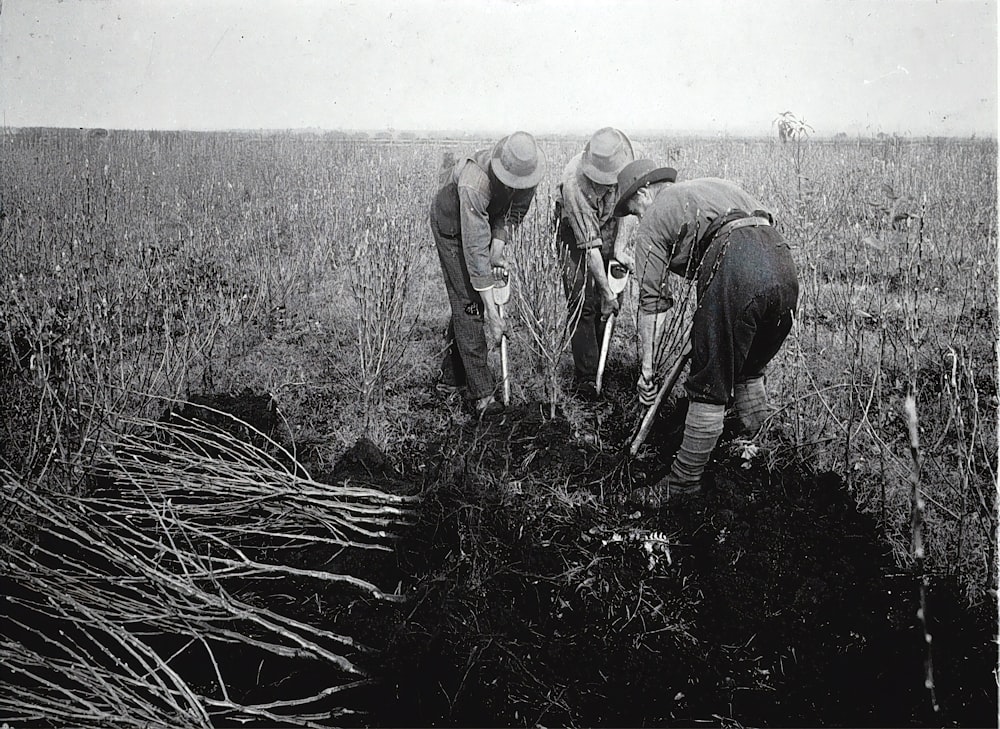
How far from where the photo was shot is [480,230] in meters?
3.59

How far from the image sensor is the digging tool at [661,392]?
2956mm

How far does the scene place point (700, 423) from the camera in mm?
2709

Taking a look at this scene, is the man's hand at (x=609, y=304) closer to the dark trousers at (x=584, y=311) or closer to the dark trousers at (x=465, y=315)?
the dark trousers at (x=584, y=311)

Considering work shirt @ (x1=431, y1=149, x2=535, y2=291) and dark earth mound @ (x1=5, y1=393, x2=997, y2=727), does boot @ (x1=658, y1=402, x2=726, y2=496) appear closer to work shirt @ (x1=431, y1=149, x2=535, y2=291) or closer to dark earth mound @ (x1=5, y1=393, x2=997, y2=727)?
dark earth mound @ (x1=5, y1=393, x2=997, y2=727)

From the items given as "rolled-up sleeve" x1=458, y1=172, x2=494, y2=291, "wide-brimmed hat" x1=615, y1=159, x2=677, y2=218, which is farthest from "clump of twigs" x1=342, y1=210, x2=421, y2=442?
"wide-brimmed hat" x1=615, y1=159, x2=677, y2=218

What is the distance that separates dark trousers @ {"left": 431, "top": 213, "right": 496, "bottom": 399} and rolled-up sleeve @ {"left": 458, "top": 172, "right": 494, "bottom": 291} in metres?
0.21

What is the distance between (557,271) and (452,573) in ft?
6.09

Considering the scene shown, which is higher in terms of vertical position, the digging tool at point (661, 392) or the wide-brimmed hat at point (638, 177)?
the wide-brimmed hat at point (638, 177)

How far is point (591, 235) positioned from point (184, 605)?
283cm

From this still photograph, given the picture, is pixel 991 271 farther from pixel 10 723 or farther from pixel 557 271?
pixel 10 723

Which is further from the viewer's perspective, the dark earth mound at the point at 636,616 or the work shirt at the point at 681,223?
the work shirt at the point at 681,223

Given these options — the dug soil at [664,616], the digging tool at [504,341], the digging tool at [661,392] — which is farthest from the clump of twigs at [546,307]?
the dug soil at [664,616]

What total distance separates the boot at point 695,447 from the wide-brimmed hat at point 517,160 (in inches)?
60.8

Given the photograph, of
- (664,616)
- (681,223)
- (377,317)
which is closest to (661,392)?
(681,223)
